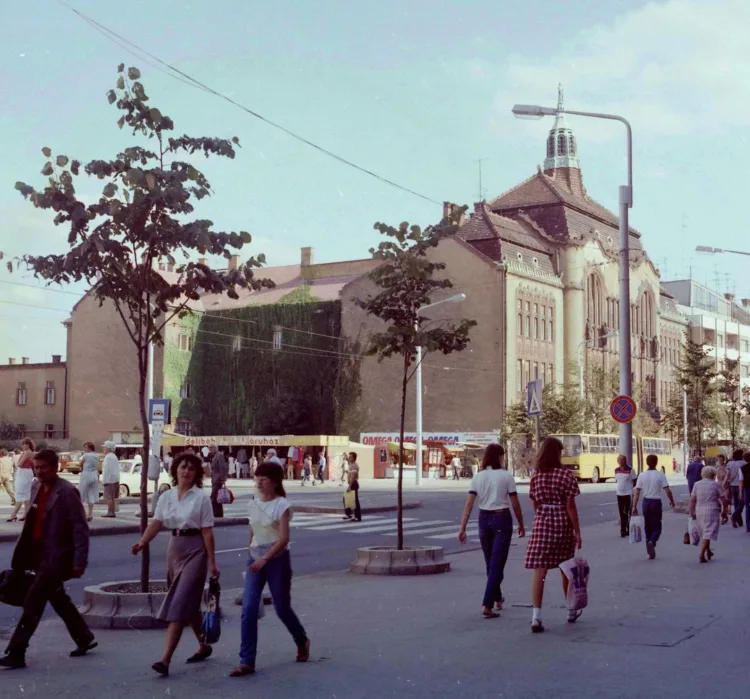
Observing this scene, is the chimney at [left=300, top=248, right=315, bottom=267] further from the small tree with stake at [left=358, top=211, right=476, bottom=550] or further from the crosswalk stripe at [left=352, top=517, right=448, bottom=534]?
the small tree with stake at [left=358, top=211, right=476, bottom=550]

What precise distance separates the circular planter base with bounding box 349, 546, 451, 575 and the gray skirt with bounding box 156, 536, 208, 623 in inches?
300

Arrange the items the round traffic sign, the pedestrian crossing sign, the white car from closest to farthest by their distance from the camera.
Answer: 1. the round traffic sign
2. the pedestrian crossing sign
3. the white car

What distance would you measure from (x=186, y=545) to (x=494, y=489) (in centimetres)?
403

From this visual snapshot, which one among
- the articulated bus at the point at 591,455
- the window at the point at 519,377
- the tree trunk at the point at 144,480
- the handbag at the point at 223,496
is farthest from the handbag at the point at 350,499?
the window at the point at 519,377

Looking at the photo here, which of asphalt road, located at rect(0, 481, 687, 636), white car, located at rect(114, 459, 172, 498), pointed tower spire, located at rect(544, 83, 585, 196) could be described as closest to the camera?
asphalt road, located at rect(0, 481, 687, 636)

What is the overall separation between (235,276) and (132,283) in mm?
1001

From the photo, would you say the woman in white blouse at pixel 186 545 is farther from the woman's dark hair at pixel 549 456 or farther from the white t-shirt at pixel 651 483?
the white t-shirt at pixel 651 483

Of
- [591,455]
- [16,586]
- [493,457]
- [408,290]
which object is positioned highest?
[408,290]

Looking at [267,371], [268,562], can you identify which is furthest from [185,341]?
[268,562]

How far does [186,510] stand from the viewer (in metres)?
8.22

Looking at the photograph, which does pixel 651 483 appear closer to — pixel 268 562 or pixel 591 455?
pixel 268 562

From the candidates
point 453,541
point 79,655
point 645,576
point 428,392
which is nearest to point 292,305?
point 428,392

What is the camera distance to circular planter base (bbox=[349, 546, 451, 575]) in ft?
51.3

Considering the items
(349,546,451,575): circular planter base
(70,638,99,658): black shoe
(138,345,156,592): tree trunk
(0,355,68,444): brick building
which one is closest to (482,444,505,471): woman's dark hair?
(138,345,156,592): tree trunk
